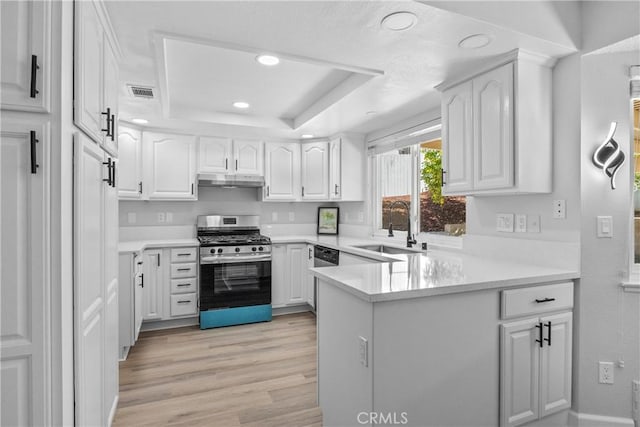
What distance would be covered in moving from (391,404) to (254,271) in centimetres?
273

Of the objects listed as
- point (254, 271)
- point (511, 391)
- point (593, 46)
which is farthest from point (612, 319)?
point (254, 271)

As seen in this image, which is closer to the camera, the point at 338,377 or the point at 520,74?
the point at 338,377

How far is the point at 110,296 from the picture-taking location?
6.48 feet

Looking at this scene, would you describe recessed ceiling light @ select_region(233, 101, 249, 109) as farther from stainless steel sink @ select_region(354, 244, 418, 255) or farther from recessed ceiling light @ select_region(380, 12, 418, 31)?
recessed ceiling light @ select_region(380, 12, 418, 31)

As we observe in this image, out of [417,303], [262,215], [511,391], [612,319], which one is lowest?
[511,391]

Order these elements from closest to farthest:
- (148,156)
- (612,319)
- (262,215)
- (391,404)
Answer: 1. (391,404)
2. (612,319)
3. (148,156)
4. (262,215)

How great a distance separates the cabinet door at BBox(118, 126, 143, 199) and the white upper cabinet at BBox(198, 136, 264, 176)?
0.66 m

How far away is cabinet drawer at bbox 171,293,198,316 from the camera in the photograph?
149 inches

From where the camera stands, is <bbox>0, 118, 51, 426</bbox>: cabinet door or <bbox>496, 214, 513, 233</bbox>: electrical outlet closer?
<bbox>0, 118, 51, 426</bbox>: cabinet door

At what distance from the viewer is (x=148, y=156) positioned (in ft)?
13.0

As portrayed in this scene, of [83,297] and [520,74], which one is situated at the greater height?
[520,74]

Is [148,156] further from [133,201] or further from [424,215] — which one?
[424,215]

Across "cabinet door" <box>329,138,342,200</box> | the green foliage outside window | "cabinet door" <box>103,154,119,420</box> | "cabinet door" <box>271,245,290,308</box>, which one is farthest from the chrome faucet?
"cabinet door" <box>103,154,119,420</box>

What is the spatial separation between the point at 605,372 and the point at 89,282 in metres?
2.75
